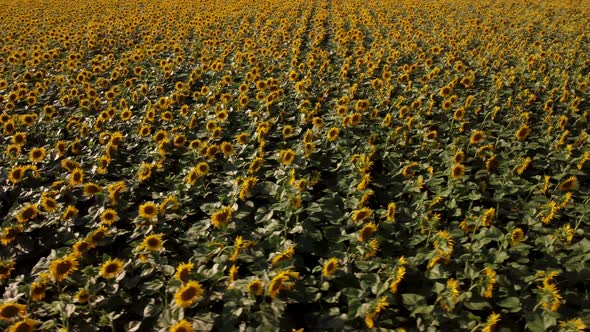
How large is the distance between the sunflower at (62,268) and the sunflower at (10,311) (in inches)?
11.9

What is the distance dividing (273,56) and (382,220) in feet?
19.8

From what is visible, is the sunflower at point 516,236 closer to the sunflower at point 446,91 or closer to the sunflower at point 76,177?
the sunflower at point 446,91

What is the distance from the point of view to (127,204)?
431 centimetres

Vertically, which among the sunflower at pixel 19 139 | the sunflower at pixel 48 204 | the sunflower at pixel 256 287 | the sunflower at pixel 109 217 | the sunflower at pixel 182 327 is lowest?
the sunflower at pixel 182 327

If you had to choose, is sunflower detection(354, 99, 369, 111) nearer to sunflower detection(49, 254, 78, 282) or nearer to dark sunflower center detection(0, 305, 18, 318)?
sunflower detection(49, 254, 78, 282)

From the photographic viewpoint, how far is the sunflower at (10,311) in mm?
2908

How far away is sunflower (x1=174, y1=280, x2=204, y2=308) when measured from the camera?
2.93 metres

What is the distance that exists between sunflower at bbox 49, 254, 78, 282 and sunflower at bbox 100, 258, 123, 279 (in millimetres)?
225

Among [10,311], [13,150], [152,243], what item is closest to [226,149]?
[152,243]

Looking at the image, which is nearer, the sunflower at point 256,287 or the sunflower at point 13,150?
the sunflower at point 256,287

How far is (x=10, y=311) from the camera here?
2.93 metres

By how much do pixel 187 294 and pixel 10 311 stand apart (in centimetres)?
127

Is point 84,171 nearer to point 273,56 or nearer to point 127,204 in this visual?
point 127,204

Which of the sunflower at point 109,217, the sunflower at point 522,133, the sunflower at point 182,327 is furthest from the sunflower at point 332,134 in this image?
the sunflower at point 182,327
